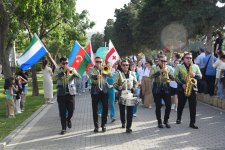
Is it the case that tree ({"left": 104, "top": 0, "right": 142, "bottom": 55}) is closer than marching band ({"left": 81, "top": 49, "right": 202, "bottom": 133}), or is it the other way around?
marching band ({"left": 81, "top": 49, "right": 202, "bottom": 133})

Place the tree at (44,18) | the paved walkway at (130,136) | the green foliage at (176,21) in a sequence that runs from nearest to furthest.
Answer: the paved walkway at (130,136) → the tree at (44,18) → the green foliage at (176,21)

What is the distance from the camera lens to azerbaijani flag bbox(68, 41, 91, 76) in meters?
10.6

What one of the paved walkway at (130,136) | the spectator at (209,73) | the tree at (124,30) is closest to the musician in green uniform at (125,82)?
the paved walkway at (130,136)

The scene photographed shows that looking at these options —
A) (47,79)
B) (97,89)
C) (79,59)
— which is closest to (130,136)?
(97,89)

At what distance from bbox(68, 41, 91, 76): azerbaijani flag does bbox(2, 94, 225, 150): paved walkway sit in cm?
160

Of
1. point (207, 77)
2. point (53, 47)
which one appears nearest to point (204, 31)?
point (53, 47)

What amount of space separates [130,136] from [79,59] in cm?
278

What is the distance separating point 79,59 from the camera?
1065cm

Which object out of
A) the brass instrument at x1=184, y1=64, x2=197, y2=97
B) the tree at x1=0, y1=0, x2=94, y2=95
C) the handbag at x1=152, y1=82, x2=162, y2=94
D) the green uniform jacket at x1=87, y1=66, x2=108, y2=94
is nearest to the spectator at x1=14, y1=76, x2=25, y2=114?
the tree at x1=0, y1=0, x2=94, y2=95

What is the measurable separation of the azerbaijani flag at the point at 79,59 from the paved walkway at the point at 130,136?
1.60 metres

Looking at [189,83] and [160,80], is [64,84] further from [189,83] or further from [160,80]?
[189,83]

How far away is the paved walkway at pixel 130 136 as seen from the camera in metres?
8.13

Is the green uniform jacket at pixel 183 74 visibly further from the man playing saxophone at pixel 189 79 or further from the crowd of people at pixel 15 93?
the crowd of people at pixel 15 93

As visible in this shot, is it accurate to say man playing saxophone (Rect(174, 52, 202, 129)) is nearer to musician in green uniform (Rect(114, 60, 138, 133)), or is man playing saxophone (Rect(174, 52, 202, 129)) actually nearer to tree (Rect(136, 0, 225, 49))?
musician in green uniform (Rect(114, 60, 138, 133))
